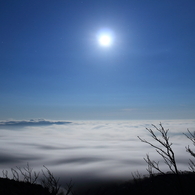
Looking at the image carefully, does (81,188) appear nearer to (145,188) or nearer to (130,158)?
(145,188)

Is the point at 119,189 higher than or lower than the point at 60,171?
lower

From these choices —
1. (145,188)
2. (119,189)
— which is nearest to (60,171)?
(119,189)

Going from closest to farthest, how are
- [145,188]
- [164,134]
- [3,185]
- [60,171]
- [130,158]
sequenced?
[164,134] → [3,185] → [145,188] → [60,171] → [130,158]

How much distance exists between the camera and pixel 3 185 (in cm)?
3809

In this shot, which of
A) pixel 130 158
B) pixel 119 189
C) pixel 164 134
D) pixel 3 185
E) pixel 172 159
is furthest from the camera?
pixel 130 158

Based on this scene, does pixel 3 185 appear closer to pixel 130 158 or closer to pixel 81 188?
pixel 81 188

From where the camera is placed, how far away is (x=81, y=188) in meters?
87.4

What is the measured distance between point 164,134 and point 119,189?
9039cm

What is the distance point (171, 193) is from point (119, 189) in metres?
27.7

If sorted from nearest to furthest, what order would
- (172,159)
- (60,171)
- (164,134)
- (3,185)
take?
(172,159)
(164,134)
(3,185)
(60,171)

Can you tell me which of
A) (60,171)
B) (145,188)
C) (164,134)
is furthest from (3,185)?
(60,171)

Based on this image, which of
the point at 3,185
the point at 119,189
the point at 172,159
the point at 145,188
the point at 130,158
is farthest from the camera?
the point at 130,158

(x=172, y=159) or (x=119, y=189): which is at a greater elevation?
(x=172, y=159)

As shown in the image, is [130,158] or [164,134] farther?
[130,158]
